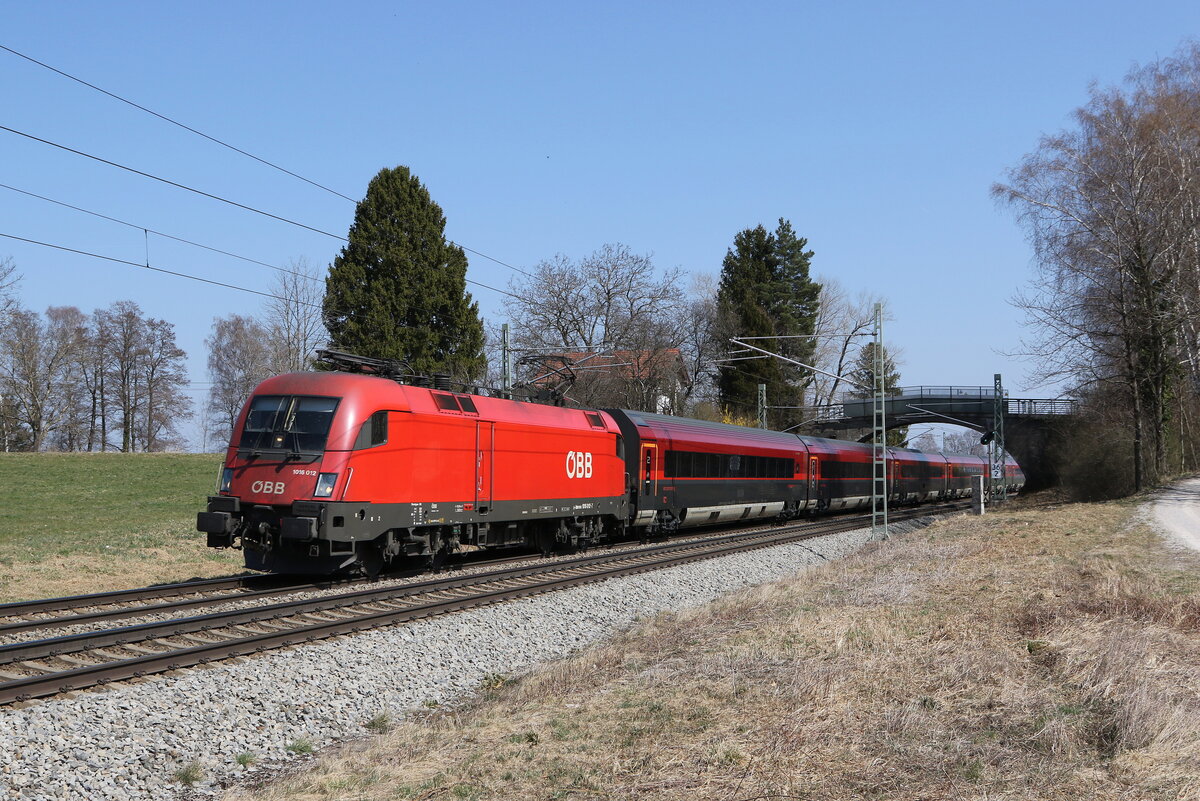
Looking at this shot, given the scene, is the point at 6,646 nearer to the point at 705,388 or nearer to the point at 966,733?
the point at 966,733

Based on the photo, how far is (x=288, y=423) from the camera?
14.6 m

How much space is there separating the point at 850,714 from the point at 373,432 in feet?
30.9

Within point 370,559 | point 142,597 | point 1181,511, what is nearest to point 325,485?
point 370,559

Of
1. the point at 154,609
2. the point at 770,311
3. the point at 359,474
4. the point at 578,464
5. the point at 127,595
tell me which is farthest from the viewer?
the point at 770,311

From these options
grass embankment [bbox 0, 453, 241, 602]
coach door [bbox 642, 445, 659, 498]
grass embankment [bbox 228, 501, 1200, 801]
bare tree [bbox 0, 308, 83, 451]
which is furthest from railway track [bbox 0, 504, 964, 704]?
bare tree [bbox 0, 308, 83, 451]

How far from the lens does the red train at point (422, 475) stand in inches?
560

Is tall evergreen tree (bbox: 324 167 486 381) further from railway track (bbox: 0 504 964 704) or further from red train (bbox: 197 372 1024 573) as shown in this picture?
railway track (bbox: 0 504 964 704)

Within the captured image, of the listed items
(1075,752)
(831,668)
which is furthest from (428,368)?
(1075,752)

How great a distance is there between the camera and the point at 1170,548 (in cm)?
1772

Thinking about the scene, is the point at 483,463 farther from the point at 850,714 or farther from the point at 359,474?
the point at 850,714

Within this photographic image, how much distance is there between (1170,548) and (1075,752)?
13793mm

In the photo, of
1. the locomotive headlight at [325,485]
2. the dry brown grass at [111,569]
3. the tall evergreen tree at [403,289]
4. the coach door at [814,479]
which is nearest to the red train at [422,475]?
the locomotive headlight at [325,485]

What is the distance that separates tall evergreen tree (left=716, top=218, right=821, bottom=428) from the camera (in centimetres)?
7138

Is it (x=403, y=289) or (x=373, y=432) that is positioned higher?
(x=403, y=289)
